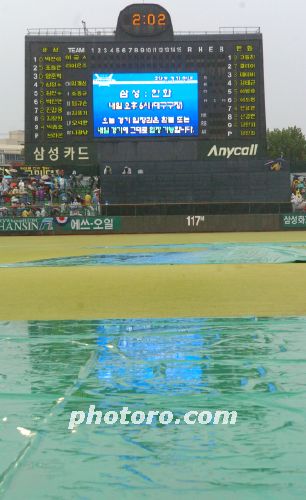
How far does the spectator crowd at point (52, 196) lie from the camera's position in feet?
138

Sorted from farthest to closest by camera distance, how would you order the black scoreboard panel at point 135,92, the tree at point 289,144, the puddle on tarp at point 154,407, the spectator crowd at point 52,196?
1. the tree at point 289,144
2. the spectator crowd at point 52,196
3. the black scoreboard panel at point 135,92
4. the puddle on tarp at point 154,407

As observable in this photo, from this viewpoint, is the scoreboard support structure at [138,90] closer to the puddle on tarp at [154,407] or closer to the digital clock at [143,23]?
the digital clock at [143,23]

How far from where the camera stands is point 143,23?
36.1 m

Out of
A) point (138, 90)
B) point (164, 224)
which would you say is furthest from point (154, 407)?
point (164, 224)

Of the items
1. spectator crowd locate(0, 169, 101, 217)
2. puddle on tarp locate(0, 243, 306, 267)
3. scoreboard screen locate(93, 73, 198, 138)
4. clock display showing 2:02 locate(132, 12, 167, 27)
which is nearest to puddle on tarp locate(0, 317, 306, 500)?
puddle on tarp locate(0, 243, 306, 267)

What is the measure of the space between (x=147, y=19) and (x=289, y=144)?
79819 millimetres

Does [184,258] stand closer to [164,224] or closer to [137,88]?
[137,88]

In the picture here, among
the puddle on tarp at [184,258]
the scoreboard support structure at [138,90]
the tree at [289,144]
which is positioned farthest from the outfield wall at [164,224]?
the tree at [289,144]

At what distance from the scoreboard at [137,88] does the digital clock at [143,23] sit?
0.04 metres

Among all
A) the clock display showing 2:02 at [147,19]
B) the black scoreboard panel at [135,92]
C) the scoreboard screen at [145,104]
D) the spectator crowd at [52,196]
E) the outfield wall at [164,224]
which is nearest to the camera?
the clock display showing 2:02 at [147,19]

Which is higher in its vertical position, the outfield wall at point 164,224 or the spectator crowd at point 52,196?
the spectator crowd at point 52,196

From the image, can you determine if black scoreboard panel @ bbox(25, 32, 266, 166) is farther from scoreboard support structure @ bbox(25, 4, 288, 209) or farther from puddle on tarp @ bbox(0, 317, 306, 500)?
puddle on tarp @ bbox(0, 317, 306, 500)

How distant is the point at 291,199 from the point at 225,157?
6.04m

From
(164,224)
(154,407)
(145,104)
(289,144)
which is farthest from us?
(289,144)
